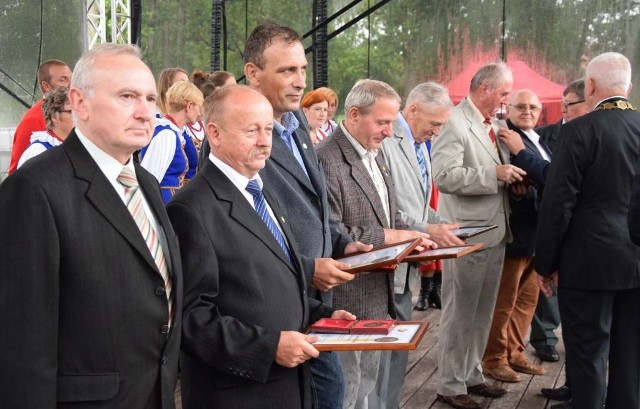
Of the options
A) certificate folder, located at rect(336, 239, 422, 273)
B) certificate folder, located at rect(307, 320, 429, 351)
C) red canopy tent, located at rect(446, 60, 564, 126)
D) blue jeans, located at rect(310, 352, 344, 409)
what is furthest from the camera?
red canopy tent, located at rect(446, 60, 564, 126)

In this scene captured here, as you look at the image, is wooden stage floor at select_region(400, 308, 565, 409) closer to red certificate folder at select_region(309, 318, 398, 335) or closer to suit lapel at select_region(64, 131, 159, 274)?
red certificate folder at select_region(309, 318, 398, 335)

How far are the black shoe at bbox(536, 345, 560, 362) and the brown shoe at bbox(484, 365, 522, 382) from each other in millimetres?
537

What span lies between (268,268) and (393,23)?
7.98 m

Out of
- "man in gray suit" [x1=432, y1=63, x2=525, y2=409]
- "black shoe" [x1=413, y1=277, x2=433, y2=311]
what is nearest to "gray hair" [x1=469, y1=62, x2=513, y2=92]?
"man in gray suit" [x1=432, y1=63, x2=525, y2=409]

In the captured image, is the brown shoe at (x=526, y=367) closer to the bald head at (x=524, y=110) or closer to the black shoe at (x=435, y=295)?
the bald head at (x=524, y=110)

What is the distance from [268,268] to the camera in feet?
7.16

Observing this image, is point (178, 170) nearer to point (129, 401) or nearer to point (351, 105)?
point (351, 105)

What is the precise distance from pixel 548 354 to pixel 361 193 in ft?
9.10

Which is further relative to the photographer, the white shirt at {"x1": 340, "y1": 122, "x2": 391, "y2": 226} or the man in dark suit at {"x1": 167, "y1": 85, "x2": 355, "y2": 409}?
the white shirt at {"x1": 340, "y1": 122, "x2": 391, "y2": 226}

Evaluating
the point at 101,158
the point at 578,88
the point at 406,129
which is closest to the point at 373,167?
the point at 406,129

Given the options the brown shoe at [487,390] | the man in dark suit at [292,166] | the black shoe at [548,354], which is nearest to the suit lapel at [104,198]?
the man in dark suit at [292,166]

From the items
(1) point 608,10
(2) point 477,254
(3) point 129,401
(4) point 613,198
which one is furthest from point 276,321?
(1) point 608,10

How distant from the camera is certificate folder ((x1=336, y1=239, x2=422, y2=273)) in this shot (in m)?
2.46

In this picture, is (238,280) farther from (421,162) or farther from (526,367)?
(526,367)
